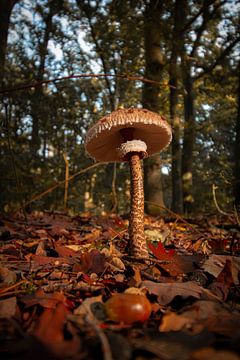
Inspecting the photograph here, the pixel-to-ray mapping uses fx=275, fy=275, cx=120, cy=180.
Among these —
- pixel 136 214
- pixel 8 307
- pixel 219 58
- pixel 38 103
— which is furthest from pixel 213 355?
pixel 219 58

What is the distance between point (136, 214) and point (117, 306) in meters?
1.19

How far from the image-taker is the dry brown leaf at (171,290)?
144 cm

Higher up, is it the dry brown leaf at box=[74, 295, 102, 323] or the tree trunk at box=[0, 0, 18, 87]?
the tree trunk at box=[0, 0, 18, 87]

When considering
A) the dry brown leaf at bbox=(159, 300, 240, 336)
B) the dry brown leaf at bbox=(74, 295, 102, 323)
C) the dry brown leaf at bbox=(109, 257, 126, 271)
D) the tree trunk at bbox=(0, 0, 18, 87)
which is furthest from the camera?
the tree trunk at bbox=(0, 0, 18, 87)

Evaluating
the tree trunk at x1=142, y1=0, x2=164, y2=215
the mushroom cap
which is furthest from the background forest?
the mushroom cap

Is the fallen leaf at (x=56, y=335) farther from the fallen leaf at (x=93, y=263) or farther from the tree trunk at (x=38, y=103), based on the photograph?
the tree trunk at (x=38, y=103)

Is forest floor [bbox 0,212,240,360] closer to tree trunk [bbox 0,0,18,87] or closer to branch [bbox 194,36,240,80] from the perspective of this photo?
tree trunk [bbox 0,0,18,87]

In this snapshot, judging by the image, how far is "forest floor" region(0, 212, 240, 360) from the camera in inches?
37.3

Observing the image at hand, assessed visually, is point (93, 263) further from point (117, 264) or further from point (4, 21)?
point (4, 21)

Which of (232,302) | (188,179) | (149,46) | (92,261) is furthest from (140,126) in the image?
(188,179)

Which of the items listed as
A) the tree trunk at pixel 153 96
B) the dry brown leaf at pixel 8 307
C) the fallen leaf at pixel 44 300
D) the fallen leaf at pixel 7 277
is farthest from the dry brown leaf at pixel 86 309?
the tree trunk at pixel 153 96

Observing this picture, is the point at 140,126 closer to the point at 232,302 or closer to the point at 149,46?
the point at 232,302

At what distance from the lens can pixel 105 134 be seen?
2.37 meters

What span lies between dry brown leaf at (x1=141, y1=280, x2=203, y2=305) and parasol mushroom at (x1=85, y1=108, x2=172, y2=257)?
Answer: 0.72 meters
